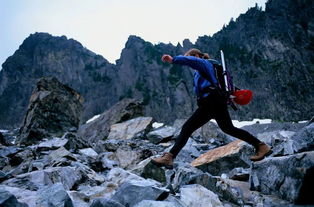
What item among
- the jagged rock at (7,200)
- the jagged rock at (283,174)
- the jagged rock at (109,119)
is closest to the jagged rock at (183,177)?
the jagged rock at (283,174)

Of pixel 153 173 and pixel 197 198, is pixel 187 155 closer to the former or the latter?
pixel 153 173

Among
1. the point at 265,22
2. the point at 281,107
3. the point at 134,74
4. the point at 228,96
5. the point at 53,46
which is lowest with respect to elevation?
the point at 281,107

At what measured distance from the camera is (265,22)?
285 ft

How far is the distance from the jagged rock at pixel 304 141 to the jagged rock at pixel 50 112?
609 inches

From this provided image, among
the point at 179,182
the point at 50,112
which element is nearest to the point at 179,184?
the point at 179,182

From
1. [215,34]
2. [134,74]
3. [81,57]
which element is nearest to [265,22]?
[215,34]

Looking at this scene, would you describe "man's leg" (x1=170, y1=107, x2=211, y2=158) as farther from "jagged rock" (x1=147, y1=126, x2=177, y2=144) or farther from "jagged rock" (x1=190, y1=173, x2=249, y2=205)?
"jagged rock" (x1=147, y1=126, x2=177, y2=144)

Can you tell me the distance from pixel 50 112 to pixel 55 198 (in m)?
16.8

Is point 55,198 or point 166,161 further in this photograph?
point 166,161

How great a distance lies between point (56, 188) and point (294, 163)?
270 cm

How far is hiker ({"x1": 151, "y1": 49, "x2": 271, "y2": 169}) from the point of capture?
4090 mm

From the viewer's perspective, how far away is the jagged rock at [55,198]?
2.47 m

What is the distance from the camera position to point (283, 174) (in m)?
2.98

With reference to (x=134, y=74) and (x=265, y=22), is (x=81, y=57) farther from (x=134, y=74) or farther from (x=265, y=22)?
(x=265, y=22)
